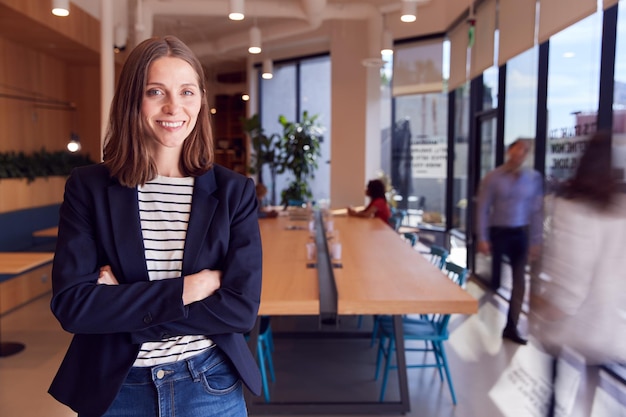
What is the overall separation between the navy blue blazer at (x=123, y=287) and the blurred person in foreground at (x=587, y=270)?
1.33 m

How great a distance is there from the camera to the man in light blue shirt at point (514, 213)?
15.8 ft

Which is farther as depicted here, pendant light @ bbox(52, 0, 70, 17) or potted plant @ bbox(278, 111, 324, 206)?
potted plant @ bbox(278, 111, 324, 206)

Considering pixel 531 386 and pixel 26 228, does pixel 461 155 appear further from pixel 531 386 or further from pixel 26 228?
pixel 26 228

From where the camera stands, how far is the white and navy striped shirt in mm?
1229

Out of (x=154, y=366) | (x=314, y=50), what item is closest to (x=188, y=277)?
(x=154, y=366)

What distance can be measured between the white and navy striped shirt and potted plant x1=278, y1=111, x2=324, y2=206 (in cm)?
907

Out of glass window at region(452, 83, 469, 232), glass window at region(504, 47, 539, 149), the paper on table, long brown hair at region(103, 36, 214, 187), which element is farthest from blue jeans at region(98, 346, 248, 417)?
glass window at region(452, 83, 469, 232)

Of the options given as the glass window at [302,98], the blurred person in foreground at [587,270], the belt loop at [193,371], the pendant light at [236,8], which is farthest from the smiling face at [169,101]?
the glass window at [302,98]

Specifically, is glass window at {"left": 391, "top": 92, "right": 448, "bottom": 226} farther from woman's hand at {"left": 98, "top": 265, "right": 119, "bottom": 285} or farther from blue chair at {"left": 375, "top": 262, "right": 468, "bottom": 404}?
woman's hand at {"left": 98, "top": 265, "right": 119, "bottom": 285}

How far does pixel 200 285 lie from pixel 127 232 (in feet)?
0.65

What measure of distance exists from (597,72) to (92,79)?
7.53 metres

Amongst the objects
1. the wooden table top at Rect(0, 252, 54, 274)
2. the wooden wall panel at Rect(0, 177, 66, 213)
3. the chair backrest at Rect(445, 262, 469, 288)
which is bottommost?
the wooden table top at Rect(0, 252, 54, 274)

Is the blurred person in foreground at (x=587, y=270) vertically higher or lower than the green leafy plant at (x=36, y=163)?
lower

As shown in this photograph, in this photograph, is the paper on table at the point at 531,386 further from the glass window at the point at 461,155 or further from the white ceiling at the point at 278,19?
the white ceiling at the point at 278,19
